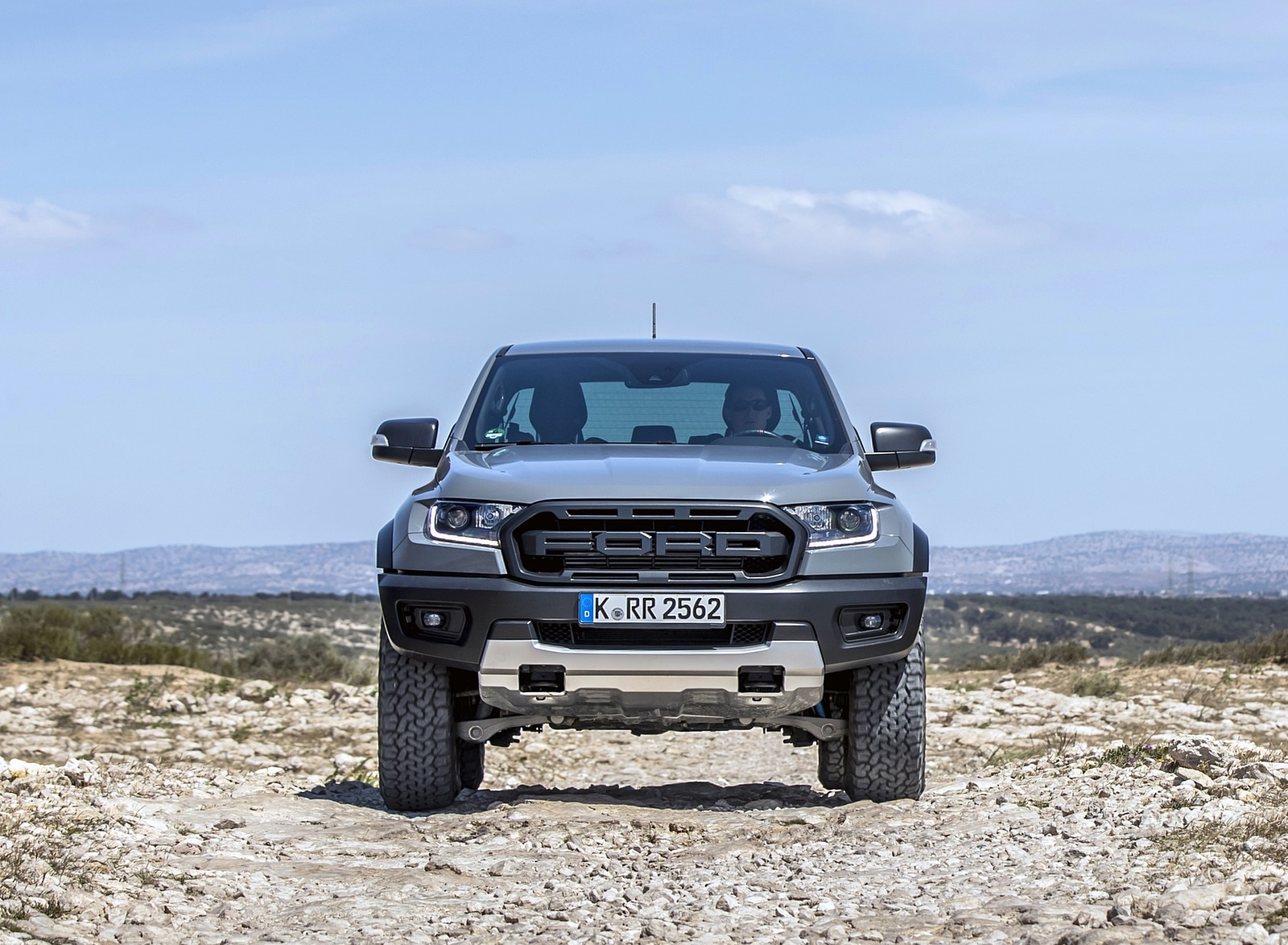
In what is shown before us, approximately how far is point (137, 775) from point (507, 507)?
3078mm

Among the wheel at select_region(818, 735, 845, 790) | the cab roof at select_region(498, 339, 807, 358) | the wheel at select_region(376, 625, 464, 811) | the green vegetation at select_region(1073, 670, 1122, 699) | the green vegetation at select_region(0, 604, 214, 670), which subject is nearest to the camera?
the wheel at select_region(376, 625, 464, 811)

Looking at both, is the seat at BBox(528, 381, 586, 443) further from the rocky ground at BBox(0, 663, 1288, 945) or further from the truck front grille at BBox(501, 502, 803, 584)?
the rocky ground at BBox(0, 663, 1288, 945)

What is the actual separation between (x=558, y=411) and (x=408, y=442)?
0.76 m

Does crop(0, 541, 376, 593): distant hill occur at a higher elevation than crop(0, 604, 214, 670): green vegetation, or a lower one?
lower

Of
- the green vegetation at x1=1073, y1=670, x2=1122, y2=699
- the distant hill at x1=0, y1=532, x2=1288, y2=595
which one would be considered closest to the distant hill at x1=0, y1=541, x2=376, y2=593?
the distant hill at x1=0, y1=532, x2=1288, y2=595

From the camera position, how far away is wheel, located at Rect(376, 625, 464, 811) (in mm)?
7027

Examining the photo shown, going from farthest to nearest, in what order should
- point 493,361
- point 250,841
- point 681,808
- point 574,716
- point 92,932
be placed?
point 493,361
point 681,808
point 574,716
point 250,841
point 92,932

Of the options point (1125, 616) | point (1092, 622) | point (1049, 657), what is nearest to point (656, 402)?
point (1049, 657)

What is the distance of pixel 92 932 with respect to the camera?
4.77 m

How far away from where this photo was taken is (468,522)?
678cm

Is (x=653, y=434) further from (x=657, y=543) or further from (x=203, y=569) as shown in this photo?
(x=203, y=569)

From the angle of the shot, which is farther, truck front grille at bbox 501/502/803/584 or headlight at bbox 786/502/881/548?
headlight at bbox 786/502/881/548

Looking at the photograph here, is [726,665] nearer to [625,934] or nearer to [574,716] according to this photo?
[574,716]

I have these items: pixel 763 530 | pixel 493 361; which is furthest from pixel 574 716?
pixel 493 361
